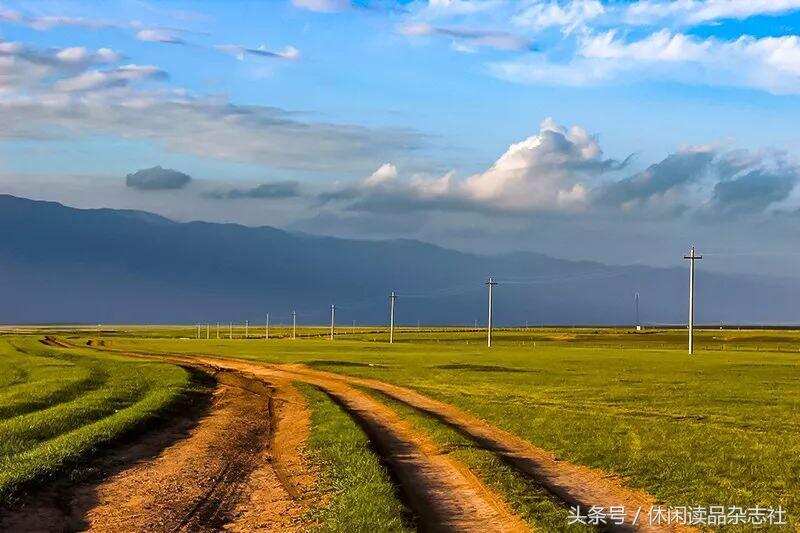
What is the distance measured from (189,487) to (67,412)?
1395 cm

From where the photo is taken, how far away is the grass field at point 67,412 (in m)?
21.3

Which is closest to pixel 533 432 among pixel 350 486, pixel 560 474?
pixel 560 474

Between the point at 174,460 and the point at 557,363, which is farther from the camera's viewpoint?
the point at 557,363

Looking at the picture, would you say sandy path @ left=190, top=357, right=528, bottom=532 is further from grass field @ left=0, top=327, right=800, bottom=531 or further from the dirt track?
grass field @ left=0, top=327, right=800, bottom=531

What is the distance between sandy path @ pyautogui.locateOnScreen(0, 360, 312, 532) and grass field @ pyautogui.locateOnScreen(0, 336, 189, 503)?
936 mm

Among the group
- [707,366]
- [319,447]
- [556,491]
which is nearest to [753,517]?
[556,491]

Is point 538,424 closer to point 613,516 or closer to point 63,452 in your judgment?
point 613,516

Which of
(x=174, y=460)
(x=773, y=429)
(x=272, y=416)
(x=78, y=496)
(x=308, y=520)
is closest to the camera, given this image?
(x=308, y=520)

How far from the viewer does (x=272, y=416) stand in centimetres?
3425

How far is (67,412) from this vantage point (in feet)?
104

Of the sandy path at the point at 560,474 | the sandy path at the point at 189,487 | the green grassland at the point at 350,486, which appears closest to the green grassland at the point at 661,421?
the sandy path at the point at 560,474

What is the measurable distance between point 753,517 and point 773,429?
1587 centimetres

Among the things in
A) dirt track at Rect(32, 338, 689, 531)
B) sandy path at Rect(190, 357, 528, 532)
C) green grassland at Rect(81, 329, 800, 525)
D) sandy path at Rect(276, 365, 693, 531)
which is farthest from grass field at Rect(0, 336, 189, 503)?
green grassland at Rect(81, 329, 800, 525)

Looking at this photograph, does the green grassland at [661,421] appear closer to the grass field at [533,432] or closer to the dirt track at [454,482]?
the grass field at [533,432]
